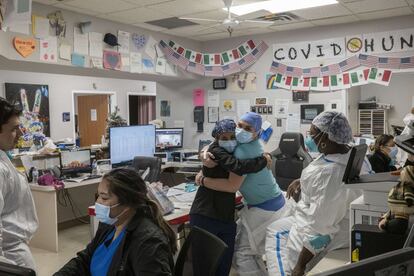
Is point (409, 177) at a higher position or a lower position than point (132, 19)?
A: lower

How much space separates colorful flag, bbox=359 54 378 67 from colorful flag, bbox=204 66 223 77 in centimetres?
209

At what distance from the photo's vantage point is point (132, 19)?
5.14m

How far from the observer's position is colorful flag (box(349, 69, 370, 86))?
5.34 meters

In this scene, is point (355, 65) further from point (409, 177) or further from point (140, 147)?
point (409, 177)

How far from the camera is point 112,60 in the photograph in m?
5.16

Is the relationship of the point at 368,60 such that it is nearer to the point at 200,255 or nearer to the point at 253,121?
the point at 253,121

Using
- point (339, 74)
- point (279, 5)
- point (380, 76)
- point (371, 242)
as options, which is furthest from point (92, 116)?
point (371, 242)

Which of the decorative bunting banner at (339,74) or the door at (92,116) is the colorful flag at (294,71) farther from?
the door at (92,116)

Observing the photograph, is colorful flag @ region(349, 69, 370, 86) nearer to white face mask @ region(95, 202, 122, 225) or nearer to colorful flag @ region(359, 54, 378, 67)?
colorful flag @ region(359, 54, 378, 67)

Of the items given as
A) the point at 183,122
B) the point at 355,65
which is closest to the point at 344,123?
the point at 355,65

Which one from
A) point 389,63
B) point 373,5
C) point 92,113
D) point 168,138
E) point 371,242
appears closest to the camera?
point 371,242

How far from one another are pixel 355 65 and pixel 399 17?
30.5 inches

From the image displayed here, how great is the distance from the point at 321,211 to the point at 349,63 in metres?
3.70

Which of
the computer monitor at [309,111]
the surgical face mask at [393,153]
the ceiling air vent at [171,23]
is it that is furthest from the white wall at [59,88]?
the surgical face mask at [393,153]
